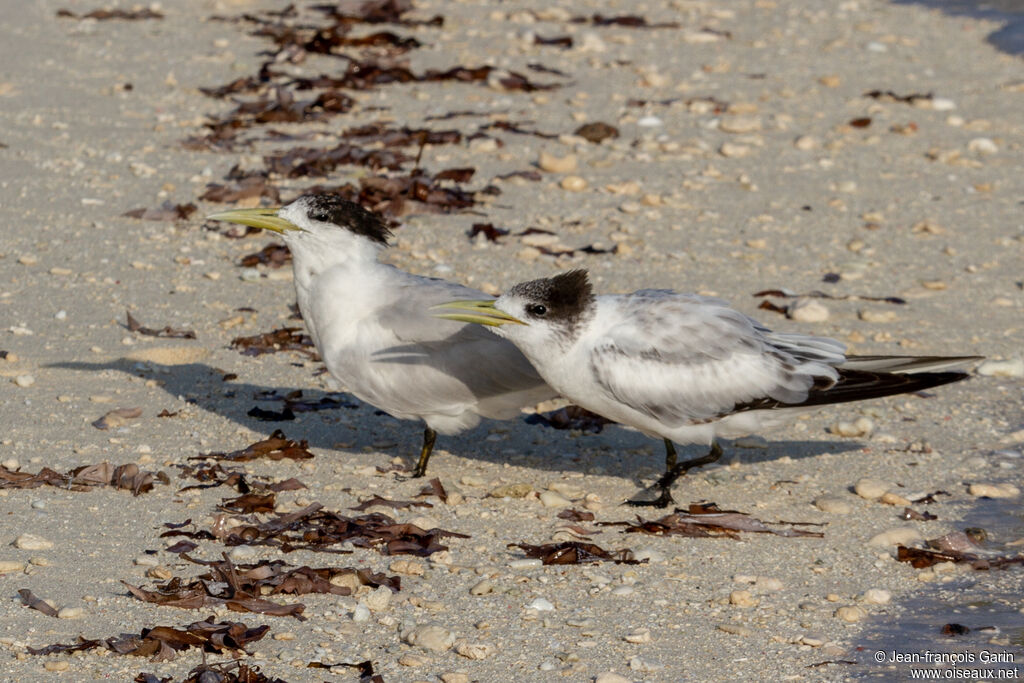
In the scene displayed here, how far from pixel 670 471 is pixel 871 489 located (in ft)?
2.49

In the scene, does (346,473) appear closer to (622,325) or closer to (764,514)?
(622,325)

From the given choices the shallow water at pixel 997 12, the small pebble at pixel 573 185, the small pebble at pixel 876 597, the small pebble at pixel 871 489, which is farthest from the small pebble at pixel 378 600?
the shallow water at pixel 997 12

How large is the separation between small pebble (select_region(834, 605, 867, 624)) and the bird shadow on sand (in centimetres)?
138

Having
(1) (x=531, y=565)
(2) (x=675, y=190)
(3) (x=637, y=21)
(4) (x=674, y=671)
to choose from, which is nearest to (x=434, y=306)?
(1) (x=531, y=565)

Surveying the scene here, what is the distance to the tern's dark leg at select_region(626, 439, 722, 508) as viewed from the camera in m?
5.07

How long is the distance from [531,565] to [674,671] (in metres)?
0.79

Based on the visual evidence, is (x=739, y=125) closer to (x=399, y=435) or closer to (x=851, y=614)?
(x=399, y=435)

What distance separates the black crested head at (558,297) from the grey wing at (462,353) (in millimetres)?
345

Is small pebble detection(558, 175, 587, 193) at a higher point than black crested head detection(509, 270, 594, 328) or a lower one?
lower

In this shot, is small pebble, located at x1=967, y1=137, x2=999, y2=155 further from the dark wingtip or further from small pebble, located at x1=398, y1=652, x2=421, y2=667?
small pebble, located at x1=398, y1=652, x2=421, y2=667

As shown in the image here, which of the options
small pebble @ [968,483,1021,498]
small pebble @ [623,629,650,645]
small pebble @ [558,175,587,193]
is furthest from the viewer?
small pebble @ [558,175,587,193]

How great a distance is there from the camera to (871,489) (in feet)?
16.6

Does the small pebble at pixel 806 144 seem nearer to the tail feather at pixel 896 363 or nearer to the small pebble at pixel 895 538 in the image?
the tail feather at pixel 896 363

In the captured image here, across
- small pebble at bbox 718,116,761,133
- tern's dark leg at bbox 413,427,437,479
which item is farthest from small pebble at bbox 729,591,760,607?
small pebble at bbox 718,116,761,133
